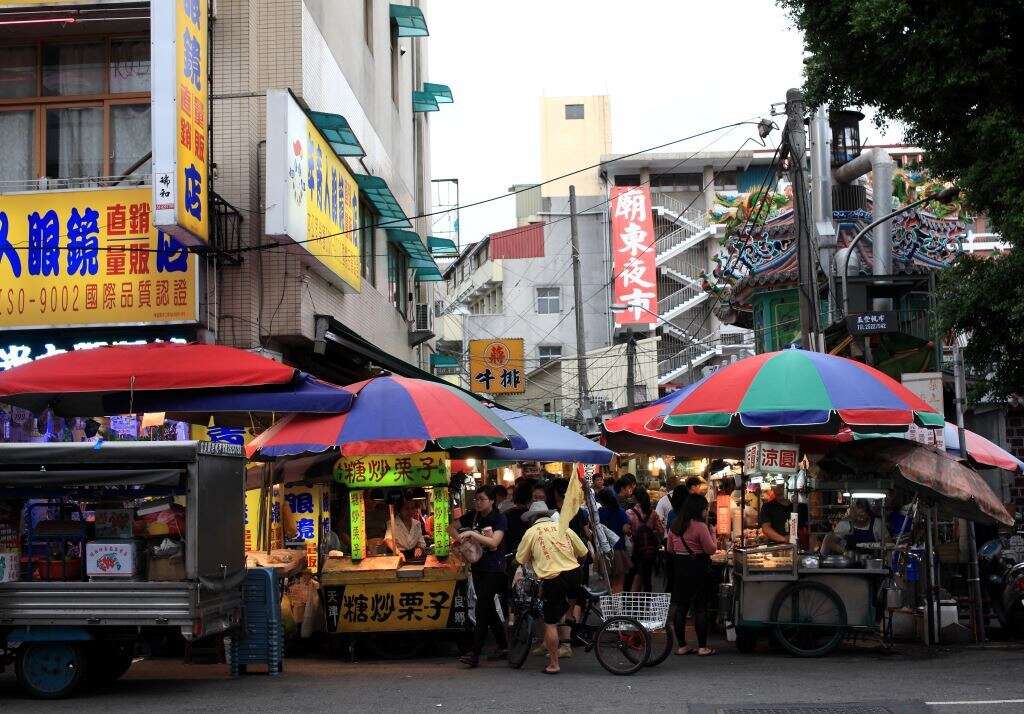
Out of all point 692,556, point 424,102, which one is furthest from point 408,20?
point 692,556

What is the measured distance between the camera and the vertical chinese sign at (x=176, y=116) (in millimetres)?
14961

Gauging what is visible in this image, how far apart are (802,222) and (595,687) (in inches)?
375

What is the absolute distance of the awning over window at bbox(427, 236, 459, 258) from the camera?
3691cm

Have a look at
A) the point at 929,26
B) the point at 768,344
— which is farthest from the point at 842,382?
the point at 768,344

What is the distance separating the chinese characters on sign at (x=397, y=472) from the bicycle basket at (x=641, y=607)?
3.46 meters

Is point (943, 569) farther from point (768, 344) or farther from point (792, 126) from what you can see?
point (768, 344)

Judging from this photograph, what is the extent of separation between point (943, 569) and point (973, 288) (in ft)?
16.6

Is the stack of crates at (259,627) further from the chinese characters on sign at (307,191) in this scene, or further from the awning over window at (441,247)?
the awning over window at (441,247)

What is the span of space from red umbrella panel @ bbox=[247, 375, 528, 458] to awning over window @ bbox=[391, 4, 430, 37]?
18.8m

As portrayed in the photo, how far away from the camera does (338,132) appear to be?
797 inches

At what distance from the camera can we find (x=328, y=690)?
37.9 feet

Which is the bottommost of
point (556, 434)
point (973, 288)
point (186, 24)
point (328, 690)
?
point (328, 690)

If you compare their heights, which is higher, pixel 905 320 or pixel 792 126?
pixel 792 126

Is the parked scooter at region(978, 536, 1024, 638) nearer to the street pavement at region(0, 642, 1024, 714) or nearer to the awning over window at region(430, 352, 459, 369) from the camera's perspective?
the street pavement at region(0, 642, 1024, 714)
